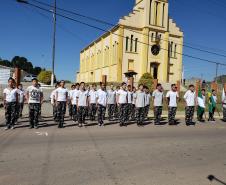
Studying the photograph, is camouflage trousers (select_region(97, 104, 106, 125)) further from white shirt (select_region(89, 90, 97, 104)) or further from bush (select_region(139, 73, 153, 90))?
bush (select_region(139, 73, 153, 90))

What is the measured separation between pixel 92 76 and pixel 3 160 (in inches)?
2503

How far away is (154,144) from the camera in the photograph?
998 centimetres

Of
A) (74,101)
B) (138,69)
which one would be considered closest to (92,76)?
(138,69)

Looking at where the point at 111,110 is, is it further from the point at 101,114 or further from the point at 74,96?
the point at 101,114

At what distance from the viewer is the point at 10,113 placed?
1234 cm

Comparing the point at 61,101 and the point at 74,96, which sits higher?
the point at 74,96

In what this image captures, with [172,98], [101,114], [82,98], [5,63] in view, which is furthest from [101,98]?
[5,63]

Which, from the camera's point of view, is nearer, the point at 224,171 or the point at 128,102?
the point at 224,171

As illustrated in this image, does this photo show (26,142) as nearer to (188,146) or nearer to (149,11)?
(188,146)

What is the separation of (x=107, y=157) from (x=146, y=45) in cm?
4321

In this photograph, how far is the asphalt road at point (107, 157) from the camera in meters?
6.21

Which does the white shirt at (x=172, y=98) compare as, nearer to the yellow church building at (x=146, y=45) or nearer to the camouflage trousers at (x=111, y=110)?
the camouflage trousers at (x=111, y=110)

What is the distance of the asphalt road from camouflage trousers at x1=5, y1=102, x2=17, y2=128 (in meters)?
0.41

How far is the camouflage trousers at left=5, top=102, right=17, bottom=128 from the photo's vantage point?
12.3 m
